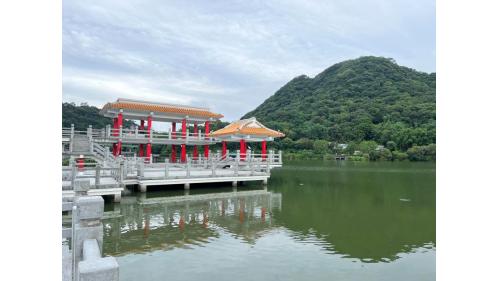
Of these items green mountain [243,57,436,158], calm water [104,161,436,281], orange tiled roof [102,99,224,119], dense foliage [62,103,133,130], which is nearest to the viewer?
calm water [104,161,436,281]

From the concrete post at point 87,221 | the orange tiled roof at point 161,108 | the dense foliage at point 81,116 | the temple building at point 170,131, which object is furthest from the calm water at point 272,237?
the dense foliage at point 81,116

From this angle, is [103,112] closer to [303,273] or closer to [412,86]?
[303,273]

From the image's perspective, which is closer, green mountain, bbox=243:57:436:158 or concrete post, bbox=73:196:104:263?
concrete post, bbox=73:196:104:263

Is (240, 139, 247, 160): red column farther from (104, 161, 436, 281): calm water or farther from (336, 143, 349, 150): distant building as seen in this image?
(336, 143, 349, 150): distant building

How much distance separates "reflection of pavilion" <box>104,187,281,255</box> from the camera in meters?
7.19

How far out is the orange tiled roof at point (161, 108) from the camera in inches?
724

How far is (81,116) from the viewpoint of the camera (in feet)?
127

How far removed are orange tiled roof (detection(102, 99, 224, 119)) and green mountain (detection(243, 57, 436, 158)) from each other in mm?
28042

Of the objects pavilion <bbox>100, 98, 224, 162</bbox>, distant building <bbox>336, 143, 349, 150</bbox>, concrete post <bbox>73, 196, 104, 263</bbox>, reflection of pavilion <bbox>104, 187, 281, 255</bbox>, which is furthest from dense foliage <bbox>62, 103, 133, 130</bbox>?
concrete post <bbox>73, 196, 104, 263</bbox>

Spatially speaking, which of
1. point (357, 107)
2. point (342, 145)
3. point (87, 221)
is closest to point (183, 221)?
point (87, 221)

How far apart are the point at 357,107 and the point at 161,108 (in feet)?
145

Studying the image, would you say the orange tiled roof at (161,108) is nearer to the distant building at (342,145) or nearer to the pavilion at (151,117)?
the pavilion at (151,117)

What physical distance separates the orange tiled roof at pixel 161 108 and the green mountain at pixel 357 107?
92.0ft

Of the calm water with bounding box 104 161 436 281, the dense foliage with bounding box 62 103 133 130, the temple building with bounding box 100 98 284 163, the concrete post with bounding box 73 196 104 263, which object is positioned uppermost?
the dense foliage with bounding box 62 103 133 130
